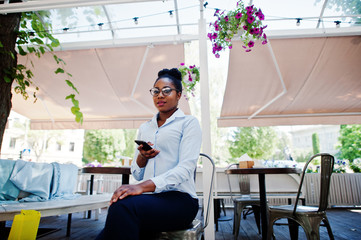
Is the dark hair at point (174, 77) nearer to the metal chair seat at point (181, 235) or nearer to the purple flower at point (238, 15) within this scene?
the metal chair seat at point (181, 235)

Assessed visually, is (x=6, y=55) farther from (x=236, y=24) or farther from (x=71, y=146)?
(x=71, y=146)

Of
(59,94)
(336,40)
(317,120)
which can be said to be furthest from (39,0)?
(317,120)

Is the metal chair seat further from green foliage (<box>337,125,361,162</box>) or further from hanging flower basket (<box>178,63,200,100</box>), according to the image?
green foliage (<box>337,125,361,162</box>)

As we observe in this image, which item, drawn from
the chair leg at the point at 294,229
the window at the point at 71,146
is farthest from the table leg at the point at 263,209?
the window at the point at 71,146

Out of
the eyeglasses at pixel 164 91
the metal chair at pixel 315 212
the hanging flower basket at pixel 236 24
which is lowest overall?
the metal chair at pixel 315 212

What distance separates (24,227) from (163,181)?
2.36 feet

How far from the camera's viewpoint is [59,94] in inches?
216

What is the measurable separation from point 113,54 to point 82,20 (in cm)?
82

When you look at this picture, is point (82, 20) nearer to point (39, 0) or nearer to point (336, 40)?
point (39, 0)

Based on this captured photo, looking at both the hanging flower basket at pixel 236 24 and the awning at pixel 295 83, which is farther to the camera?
the awning at pixel 295 83

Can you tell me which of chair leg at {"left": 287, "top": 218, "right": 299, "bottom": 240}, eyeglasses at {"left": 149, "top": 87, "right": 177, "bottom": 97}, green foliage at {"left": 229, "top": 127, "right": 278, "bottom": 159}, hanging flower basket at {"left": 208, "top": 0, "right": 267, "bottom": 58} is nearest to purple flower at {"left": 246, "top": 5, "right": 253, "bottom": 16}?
hanging flower basket at {"left": 208, "top": 0, "right": 267, "bottom": 58}

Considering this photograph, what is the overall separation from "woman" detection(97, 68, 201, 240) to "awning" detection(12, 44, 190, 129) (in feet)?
11.8

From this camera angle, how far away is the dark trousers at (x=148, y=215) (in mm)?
765

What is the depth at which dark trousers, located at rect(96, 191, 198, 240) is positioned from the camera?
2.51 ft
